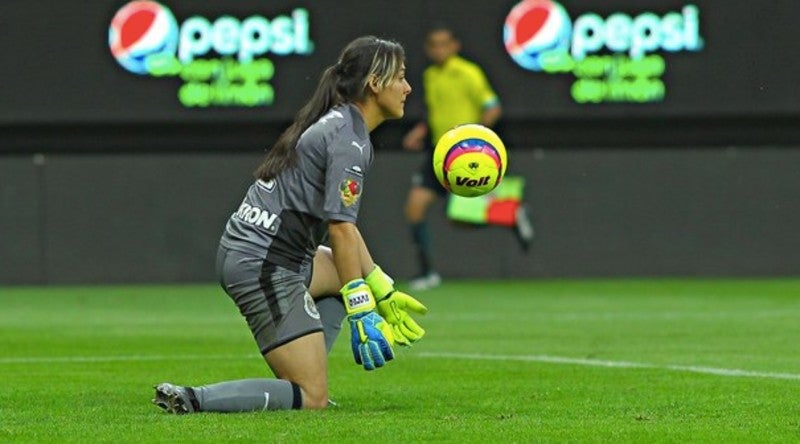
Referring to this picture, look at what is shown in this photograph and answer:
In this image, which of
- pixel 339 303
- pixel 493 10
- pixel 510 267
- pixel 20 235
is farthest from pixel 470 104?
pixel 339 303

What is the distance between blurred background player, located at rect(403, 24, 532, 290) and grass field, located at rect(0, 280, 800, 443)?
730 mm

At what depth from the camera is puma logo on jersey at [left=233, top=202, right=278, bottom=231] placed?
8.38 metres

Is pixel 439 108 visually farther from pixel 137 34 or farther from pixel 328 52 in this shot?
pixel 137 34

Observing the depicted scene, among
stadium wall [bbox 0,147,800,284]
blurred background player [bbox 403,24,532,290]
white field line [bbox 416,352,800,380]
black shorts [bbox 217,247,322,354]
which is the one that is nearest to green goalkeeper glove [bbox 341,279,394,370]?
black shorts [bbox 217,247,322,354]

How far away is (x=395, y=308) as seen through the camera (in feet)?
26.6

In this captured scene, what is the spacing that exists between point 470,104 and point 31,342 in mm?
6784

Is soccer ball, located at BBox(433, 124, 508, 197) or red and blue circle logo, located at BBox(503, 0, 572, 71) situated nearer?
soccer ball, located at BBox(433, 124, 508, 197)

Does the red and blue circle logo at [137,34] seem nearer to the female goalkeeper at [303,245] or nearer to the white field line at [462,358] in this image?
the white field line at [462,358]

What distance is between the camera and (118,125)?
19.4 m

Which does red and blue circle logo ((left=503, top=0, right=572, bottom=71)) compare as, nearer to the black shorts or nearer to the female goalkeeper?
the female goalkeeper

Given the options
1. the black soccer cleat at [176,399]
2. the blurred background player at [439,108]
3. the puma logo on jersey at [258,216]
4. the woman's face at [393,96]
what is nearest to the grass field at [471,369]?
the black soccer cleat at [176,399]

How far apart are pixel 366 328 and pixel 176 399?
838 mm

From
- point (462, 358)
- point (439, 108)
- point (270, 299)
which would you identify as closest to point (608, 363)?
point (462, 358)

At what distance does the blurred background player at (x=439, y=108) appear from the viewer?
61.0 feet
